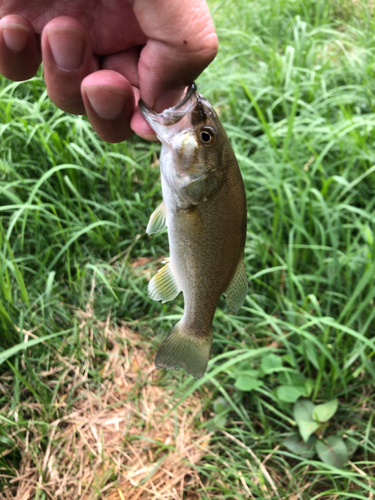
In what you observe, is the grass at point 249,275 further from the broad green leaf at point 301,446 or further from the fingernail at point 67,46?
the fingernail at point 67,46

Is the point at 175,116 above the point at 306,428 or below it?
above

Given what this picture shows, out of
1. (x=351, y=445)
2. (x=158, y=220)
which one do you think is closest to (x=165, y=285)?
(x=158, y=220)

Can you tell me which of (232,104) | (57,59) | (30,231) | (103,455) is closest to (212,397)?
(103,455)

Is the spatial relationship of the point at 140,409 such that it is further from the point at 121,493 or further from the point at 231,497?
the point at 231,497

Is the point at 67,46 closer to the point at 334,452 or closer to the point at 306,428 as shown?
the point at 306,428

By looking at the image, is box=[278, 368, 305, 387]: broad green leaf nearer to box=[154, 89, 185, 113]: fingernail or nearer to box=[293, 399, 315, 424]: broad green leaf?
box=[293, 399, 315, 424]: broad green leaf

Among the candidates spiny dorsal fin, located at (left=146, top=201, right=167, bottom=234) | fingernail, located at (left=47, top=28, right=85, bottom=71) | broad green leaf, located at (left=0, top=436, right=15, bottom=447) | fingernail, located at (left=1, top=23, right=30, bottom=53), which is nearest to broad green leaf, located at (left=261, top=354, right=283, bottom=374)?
spiny dorsal fin, located at (left=146, top=201, right=167, bottom=234)
